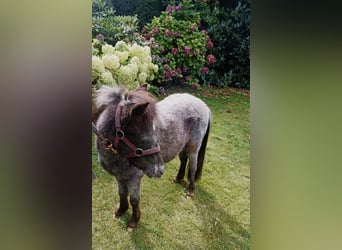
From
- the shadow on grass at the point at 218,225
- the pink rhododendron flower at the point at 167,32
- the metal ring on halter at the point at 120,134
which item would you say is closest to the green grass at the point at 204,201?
the shadow on grass at the point at 218,225

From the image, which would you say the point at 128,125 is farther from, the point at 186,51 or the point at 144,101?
the point at 186,51

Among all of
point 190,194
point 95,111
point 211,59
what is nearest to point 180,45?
point 211,59

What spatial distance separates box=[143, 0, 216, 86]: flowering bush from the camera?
1456mm

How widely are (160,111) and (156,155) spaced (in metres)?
0.18

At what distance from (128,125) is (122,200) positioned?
29cm

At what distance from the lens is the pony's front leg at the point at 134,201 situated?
1359 millimetres

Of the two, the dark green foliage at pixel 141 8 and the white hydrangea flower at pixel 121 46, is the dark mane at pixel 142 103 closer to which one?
the white hydrangea flower at pixel 121 46

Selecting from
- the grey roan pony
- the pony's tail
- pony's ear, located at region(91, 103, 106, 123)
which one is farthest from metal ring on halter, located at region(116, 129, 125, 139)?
the pony's tail

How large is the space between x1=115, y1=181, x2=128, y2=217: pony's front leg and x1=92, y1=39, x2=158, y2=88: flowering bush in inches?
15.5
